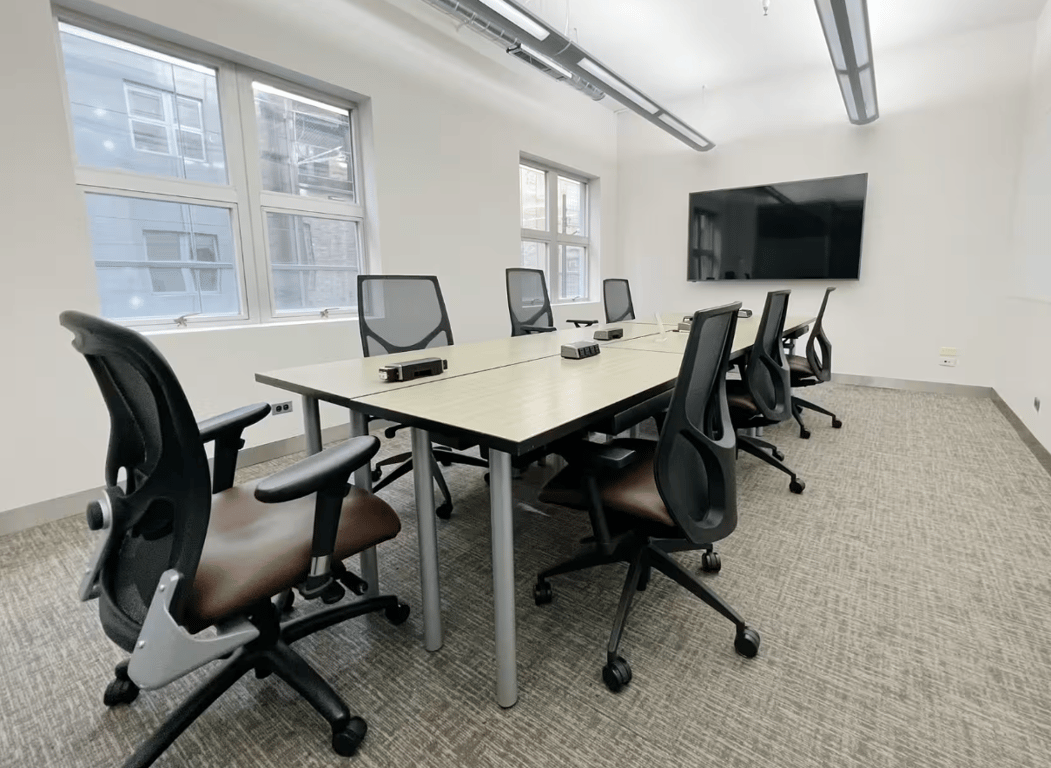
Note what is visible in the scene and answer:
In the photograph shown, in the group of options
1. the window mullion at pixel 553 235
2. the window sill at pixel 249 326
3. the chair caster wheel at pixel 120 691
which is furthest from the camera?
the window mullion at pixel 553 235

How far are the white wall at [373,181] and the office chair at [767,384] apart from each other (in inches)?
99.4

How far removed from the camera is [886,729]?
1190 mm

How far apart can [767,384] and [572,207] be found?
4.24 metres

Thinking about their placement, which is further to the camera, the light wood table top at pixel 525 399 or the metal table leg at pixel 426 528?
the metal table leg at pixel 426 528

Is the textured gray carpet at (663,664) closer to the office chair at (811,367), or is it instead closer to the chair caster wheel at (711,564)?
the chair caster wheel at (711,564)

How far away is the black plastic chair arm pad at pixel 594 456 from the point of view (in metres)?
1.27

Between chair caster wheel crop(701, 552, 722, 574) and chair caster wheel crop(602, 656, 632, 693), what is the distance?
2.14 feet

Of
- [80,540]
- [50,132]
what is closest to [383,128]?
[50,132]

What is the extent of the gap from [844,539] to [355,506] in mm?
1954

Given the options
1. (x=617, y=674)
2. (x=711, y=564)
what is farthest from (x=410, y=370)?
(x=711, y=564)

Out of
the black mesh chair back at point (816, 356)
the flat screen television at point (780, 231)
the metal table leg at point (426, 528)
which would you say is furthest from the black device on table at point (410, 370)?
the flat screen television at point (780, 231)

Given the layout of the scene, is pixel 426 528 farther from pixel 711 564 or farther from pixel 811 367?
pixel 811 367

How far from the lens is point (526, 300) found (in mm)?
3842

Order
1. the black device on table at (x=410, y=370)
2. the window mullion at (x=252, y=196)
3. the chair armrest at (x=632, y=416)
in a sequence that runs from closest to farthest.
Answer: the chair armrest at (x=632, y=416), the black device on table at (x=410, y=370), the window mullion at (x=252, y=196)
